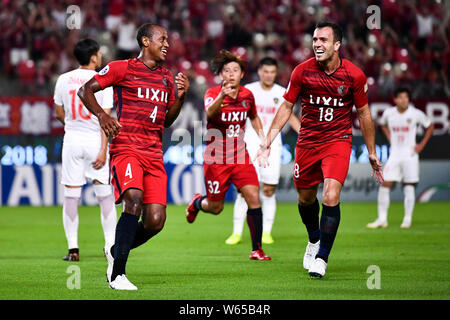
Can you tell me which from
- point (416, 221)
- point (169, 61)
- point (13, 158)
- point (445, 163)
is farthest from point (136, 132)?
point (169, 61)

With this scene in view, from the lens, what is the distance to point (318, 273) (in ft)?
25.5

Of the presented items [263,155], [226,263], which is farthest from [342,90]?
[226,263]

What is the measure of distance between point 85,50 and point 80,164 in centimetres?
134

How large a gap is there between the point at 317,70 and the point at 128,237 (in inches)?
102

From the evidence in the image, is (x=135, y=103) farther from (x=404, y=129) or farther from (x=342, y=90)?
(x=404, y=129)

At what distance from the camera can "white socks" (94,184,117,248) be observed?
9.47 metres

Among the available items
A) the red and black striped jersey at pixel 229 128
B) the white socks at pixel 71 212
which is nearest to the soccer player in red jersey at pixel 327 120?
the red and black striped jersey at pixel 229 128

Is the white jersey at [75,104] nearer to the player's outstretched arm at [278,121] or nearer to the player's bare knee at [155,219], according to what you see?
the player's outstretched arm at [278,121]

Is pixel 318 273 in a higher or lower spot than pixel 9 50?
lower

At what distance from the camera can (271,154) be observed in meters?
12.0

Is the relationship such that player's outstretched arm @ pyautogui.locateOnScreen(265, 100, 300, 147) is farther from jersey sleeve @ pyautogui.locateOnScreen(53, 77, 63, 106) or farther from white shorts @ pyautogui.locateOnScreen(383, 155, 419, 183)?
white shorts @ pyautogui.locateOnScreen(383, 155, 419, 183)

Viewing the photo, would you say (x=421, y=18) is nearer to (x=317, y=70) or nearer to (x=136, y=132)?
(x=317, y=70)

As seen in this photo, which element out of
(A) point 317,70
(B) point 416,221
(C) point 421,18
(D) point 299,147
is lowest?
(B) point 416,221
